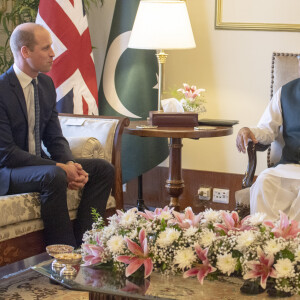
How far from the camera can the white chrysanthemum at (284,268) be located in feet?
6.14

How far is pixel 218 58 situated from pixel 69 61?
1.07m

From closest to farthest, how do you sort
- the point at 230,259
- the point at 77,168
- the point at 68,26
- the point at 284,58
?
the point at 230,259, the point at 77,168, the point at 284,58, the point at 68,26

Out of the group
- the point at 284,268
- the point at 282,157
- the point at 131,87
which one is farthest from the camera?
the point at 131,87

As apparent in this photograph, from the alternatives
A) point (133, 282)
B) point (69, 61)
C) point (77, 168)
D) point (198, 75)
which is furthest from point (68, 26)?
point (133, 282)

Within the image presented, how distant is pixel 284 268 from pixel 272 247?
0.25ft

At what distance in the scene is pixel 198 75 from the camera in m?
4.77

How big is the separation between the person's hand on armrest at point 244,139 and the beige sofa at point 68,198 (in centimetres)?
71

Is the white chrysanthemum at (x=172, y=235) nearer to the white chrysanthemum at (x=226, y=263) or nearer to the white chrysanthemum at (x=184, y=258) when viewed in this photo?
the white chrysanthemum at (x=184, y=258)

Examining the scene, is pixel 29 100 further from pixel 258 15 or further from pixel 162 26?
pixel 258 15

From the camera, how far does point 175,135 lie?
3773mm

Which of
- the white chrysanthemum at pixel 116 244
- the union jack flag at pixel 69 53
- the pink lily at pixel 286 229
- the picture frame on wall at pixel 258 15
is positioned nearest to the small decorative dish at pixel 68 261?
the white chrysanthemum at pixel 116 244

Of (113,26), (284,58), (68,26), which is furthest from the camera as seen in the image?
(113,26)

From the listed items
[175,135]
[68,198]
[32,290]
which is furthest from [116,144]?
[32,290]

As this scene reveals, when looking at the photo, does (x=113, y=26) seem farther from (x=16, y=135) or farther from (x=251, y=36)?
(x=16, y=135)
